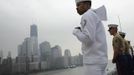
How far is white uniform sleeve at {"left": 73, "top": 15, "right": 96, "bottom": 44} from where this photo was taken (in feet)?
9.71

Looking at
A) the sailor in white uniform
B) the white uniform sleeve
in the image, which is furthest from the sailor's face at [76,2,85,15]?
the white uniform sleeve

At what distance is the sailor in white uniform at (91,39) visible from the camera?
2.95 metres

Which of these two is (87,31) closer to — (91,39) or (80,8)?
(91,39)

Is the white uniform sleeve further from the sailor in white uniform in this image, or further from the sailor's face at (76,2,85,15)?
the sailor's face at (76,2,85,15)

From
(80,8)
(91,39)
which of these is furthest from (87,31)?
(80,8)

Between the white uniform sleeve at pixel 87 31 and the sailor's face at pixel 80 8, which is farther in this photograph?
the sailor's face at pixel 80 8

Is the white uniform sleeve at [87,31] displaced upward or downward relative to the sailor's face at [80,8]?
downward

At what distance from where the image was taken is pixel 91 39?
2971 millimetres

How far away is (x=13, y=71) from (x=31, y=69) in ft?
28.0

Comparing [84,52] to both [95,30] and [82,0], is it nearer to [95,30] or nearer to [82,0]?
[95,30]

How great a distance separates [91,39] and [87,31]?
3.8 inches

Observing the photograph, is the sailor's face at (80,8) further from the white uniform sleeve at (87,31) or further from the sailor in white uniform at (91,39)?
the white uniform sleeve at (87,31)

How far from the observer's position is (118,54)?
464 cm

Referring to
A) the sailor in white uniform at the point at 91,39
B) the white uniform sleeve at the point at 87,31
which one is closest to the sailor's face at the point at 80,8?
the sailor in white uniform at the point at 91,39
